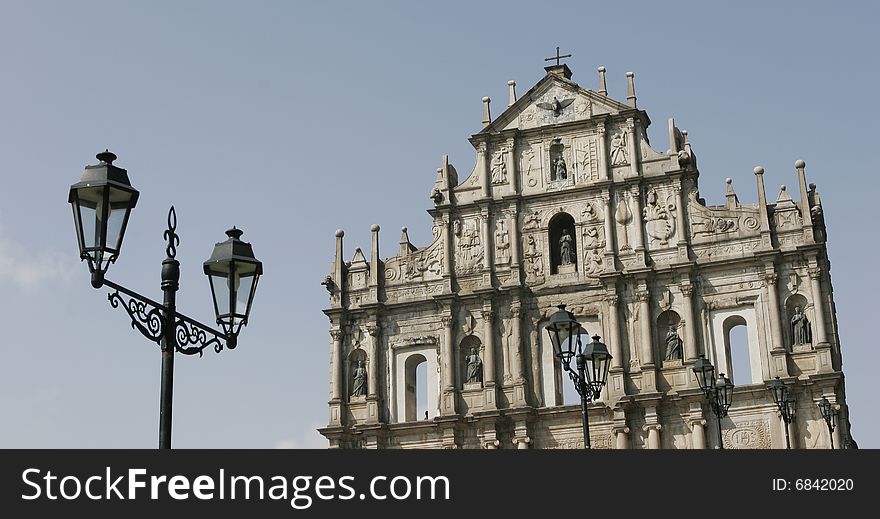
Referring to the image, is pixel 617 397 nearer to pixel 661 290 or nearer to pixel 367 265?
pixel 661 290

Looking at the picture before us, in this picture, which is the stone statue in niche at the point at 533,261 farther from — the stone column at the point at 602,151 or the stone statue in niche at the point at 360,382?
the stone statue in niche at the point at 360,382

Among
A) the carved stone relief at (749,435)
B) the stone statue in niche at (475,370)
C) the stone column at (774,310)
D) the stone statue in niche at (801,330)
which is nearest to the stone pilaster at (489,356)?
the stone statue in niche at (475,370)

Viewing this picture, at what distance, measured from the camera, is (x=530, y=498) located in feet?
37.6

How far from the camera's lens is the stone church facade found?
3584cm

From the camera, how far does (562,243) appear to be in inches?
1542

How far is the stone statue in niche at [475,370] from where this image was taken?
1508 inches

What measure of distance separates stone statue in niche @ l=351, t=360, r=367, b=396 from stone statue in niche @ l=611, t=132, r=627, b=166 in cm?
1022

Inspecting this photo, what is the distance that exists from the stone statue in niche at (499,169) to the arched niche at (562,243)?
2255mm

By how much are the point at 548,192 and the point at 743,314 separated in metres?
7.20

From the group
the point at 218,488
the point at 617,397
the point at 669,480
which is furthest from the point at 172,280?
the point at 617,397

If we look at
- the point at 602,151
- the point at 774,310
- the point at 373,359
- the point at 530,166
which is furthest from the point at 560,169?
the point at 373,359

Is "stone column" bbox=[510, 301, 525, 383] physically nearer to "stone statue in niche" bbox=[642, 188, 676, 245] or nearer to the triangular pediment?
"stone statue in niche" bbox=[642, 188, 676, 245]

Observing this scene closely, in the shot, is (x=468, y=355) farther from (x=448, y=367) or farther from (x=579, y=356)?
(x=579, y=356)

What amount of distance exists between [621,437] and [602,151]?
9080 millimetres
